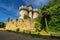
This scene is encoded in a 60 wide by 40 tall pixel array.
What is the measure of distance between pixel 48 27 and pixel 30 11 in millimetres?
36960

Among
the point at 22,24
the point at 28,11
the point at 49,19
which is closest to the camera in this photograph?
the point at 49,19

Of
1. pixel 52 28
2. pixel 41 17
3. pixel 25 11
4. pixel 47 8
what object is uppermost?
pixel 25 11

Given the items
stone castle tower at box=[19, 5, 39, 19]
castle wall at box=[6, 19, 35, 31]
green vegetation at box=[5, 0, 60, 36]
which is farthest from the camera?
stone castle tower at box=[19, 5, 39, 19]

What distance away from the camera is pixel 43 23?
1475 inches

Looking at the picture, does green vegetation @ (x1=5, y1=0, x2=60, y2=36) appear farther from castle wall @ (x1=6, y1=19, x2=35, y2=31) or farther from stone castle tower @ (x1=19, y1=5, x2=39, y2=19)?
stone castle tower @ (x1=19, y1=5, x2=39, y2=19)

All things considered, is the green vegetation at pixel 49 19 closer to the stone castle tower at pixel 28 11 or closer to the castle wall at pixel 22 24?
the castle wall at pixel 22 24

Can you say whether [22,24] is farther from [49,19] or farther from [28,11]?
[28,11]

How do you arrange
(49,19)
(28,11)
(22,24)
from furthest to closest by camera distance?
(28,11) < (22,24) < (49,19)

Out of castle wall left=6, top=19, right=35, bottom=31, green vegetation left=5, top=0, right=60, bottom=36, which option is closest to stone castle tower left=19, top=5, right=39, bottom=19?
castle wall left=6, top=19, right=35, bottom=31

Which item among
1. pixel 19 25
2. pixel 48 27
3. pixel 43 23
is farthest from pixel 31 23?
pixel 48 27

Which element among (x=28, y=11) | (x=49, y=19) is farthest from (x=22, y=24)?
(x=28, y=11)

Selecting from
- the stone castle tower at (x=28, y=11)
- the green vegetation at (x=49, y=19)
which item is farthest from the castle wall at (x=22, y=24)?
the stone castle tower at (x=28, y=11)

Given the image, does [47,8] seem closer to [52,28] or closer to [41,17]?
[41,17]

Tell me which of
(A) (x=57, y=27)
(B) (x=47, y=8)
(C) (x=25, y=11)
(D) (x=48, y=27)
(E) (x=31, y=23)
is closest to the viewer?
(A) (x=57, y=27)
